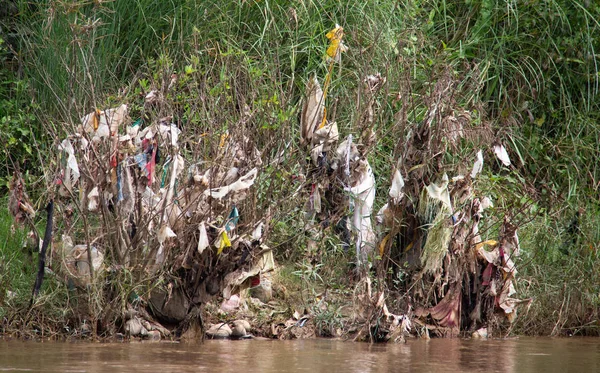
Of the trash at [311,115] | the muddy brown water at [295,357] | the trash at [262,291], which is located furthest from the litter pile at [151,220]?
the trash at [311,115]

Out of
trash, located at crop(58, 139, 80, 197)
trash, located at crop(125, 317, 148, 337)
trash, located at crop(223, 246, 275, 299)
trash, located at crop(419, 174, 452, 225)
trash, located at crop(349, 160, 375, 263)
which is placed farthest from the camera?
trash, located at crop(349, 160, 375, 263)

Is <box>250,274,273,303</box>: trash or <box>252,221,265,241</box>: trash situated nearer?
<box>252,221,265,241</box>: trash

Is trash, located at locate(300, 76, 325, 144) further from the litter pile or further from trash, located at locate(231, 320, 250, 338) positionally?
trash, located at locate(231, 320, 250, 338)

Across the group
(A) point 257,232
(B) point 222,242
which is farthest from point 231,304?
(B) point 222,242

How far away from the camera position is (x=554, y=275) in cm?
702

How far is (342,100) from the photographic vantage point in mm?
7738

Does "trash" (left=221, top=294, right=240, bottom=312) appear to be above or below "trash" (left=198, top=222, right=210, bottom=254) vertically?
below

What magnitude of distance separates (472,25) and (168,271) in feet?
16.1

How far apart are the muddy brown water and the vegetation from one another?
18.4 inches

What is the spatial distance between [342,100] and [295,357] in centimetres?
319

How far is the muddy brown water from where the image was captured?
4492 millimetres

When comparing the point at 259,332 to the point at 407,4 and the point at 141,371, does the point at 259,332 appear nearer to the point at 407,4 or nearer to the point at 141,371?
the point at 141,371

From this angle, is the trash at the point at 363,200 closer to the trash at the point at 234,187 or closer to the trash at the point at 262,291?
the trash at the point at 262,291

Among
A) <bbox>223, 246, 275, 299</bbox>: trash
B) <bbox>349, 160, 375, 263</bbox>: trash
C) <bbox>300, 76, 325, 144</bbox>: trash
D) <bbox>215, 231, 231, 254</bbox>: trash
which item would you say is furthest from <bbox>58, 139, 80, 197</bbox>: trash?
<bbox>349, 160, 375, 263</bbox>: trash
